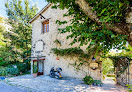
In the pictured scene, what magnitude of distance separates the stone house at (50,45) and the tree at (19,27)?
2.47 meters

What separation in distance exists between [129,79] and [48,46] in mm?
6949

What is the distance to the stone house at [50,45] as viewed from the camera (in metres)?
7.49

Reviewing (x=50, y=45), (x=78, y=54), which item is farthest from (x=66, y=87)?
(x=50, y=45)

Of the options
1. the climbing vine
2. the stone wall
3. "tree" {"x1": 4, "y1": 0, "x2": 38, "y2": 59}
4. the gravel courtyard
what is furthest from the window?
the stone wall

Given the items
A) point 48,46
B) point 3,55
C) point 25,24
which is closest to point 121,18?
point 48,46

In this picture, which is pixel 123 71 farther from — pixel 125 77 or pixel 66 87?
pixel 66 87

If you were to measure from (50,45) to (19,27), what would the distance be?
618cm

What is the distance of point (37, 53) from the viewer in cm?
988

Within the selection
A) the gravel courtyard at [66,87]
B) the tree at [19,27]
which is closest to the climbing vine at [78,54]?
the gravel courtyard at [66,87]

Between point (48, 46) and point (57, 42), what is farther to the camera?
point (48, 46)

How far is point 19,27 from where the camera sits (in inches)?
476

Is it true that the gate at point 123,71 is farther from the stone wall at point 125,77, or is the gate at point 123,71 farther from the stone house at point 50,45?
the stone house at point 50,45

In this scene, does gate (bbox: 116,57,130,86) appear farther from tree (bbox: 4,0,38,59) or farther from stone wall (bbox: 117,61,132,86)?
tree (bbox: 4,0,38,59)

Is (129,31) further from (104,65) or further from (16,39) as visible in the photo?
(16,39)
